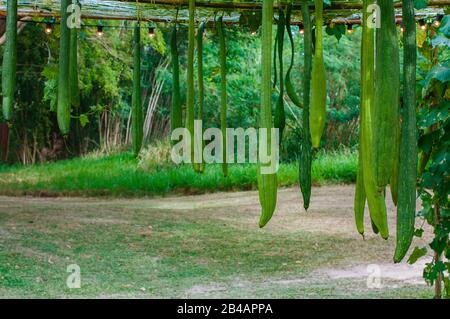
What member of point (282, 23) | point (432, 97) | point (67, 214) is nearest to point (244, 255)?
point (67, 214)

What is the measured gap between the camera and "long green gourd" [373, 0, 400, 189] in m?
0.40

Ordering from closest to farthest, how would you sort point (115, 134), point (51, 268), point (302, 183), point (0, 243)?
point (302, 183)
point (51, 268)
point (0, 243)
point (115, 134)

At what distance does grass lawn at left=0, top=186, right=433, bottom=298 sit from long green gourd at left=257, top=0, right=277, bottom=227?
3924mm

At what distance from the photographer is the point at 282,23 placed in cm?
68

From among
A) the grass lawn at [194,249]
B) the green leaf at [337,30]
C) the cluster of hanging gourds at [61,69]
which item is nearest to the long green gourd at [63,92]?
the cluster of hanging gourds at [61,69]

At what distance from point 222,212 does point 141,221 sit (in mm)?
883

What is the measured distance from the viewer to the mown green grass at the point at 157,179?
8211mm

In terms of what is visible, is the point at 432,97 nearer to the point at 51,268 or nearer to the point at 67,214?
the point at 51,268

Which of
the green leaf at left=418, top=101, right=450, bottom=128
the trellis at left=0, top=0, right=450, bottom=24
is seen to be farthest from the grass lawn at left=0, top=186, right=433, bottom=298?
the trellis at left=0, top=0, right=450, bottom=24

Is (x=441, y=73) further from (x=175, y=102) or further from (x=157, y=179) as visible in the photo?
(x=157, y=179)

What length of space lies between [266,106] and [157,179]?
802cm

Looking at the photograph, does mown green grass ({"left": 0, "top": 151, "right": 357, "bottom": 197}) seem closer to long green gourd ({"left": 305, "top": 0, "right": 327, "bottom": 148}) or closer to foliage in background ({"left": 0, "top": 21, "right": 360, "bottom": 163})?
foliage in background ({"left": 0, "top": 21, "right": 360, "bottom": 163})

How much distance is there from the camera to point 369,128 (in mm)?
431

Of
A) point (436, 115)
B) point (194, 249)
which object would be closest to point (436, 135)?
point (436, 115)
